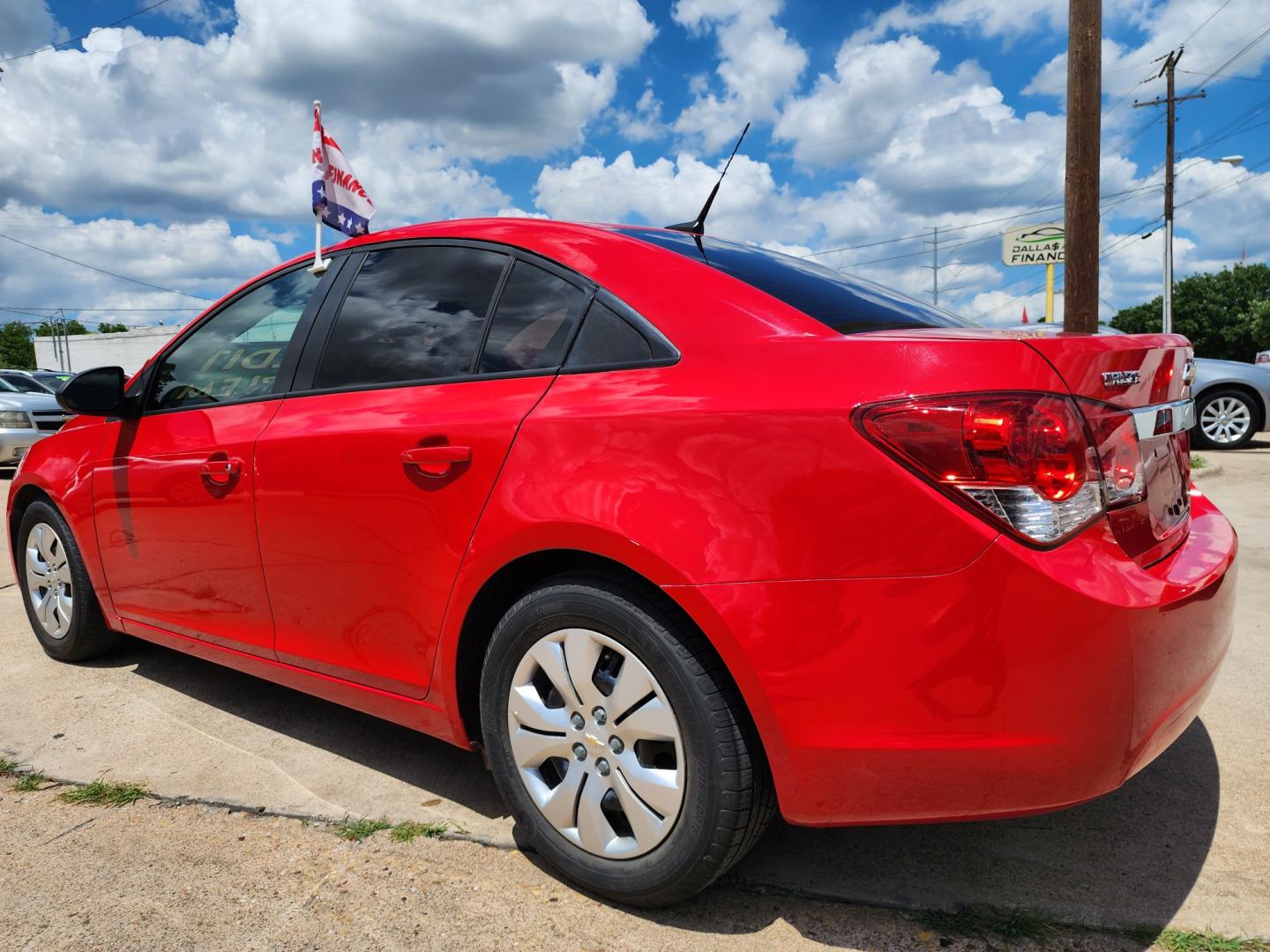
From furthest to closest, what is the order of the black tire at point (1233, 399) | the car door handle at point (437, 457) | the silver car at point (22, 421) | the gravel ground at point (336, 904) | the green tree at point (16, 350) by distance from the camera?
the green tree at point (16, 350) → the silver car at point (22, 421) → the black tire at point (1233, 399) → the car door handle at point (437, 457) → the gravel ground at point (336, 904)

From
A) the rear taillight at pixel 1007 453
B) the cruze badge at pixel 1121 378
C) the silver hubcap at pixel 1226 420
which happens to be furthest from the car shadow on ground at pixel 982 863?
the silver hubcap at pixel 1226 420

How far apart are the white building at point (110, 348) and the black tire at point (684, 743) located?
66.5 metres

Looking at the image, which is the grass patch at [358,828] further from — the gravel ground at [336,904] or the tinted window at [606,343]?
the tinted window at [606,343]

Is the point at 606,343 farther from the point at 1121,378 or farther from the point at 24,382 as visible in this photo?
the point at 24,382

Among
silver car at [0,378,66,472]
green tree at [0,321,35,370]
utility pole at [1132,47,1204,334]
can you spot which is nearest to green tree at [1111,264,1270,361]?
utility pole at [1132,47,1204,334]

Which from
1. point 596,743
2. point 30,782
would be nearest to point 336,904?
point 596,743

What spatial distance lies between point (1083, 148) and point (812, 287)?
6.30 m

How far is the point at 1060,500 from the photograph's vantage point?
1.72 metres

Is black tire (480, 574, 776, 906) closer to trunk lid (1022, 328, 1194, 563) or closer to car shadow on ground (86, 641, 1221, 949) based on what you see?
car shadow on ground (86, 641, 1221, 949)

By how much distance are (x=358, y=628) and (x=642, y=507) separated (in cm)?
106

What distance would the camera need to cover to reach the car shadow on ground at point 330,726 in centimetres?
Result: 288

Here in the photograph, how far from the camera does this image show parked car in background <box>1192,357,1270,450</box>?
443 inches

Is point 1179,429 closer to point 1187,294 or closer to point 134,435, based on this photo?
point 134,435

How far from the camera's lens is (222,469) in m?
2.94
